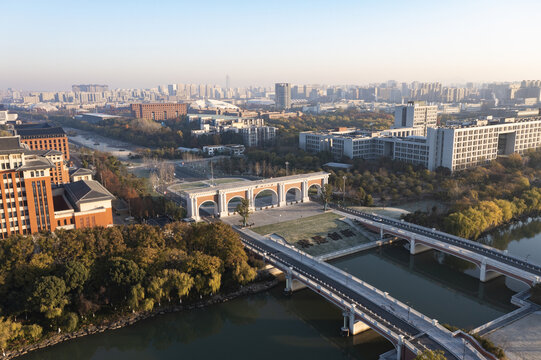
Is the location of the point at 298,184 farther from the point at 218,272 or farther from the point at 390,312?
the point at 390,312

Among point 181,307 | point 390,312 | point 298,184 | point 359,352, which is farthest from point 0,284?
point 298,184

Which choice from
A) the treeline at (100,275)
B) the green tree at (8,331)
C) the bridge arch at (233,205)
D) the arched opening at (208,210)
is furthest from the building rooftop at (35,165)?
the bridge arch at (233,205)

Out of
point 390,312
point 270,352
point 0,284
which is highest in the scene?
point 0,284

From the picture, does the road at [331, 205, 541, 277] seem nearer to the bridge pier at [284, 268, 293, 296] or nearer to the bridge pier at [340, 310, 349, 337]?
the bridge pier at [340, 310, 349, 337]

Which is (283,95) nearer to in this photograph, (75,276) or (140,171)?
(140,171)

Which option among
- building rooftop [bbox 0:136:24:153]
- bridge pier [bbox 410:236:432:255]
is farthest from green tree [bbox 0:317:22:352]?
bridge pier [bbox 410:236:432:255]

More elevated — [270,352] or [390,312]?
[390,312]

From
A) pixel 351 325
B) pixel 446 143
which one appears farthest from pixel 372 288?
pixel 446 143
